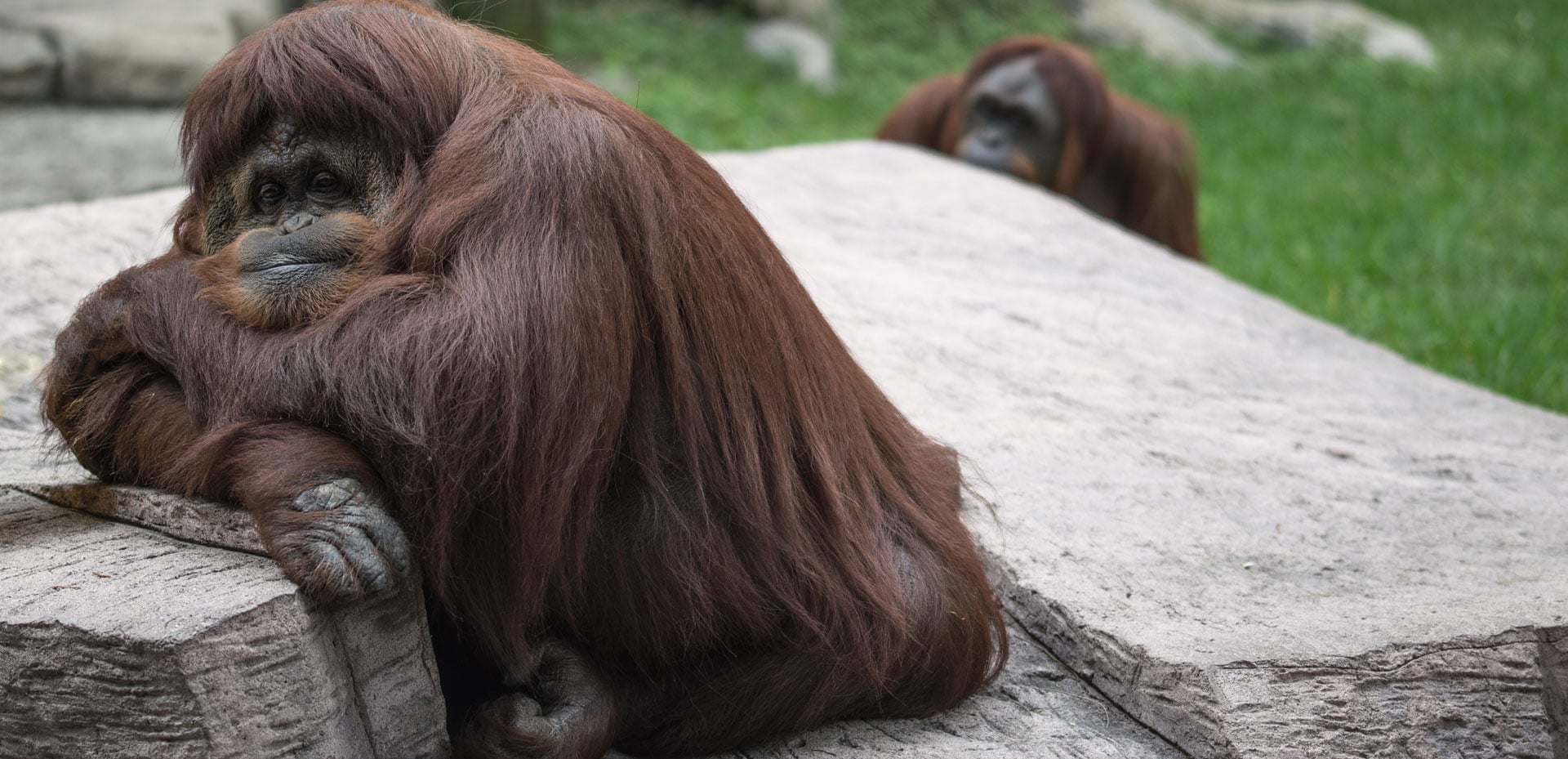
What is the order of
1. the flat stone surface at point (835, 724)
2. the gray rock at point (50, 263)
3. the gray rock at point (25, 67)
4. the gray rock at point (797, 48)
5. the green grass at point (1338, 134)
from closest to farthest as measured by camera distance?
the flat stone surface at point (835, 724) → the gray rock at point (50, 263) → the green grass at point (1338, 134) → the gray rock at point (25, 67) → the gray rock at point (797, 48)

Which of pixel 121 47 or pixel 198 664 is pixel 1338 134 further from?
pixel 198 664

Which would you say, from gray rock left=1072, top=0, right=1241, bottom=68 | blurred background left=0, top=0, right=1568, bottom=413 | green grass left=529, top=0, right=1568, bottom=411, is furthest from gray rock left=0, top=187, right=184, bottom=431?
gray rock left=1072, top=0, right=1241, bottom=68

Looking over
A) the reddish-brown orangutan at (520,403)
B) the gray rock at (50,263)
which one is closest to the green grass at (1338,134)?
the gray rock at (50,263)

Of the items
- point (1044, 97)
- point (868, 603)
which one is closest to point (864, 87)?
point (1044, 97)

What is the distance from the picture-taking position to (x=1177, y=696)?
2371mm

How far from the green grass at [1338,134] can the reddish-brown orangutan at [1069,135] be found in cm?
62

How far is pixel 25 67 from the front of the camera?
6.88 meters

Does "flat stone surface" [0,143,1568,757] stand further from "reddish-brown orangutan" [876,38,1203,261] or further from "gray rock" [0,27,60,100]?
"gray rock" [0,27,60,100]

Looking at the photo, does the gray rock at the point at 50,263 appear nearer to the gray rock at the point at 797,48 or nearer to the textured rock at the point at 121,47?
the textured rock at the point at 121,47

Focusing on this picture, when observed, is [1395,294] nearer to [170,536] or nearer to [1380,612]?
[1380,612]

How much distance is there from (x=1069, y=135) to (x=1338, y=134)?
324 cm

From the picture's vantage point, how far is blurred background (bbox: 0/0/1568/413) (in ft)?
21.1

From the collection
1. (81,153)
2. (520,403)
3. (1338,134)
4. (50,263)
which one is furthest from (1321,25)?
(520,403)

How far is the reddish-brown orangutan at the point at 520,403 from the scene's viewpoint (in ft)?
6.61
